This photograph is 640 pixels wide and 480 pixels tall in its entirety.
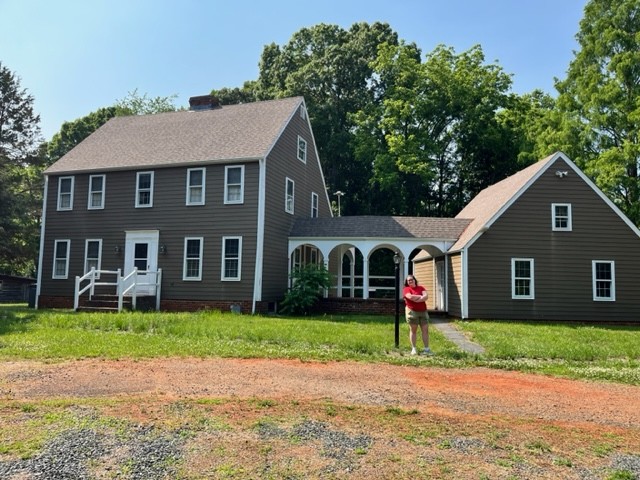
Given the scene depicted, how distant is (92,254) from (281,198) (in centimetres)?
824

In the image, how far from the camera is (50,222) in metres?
22.6

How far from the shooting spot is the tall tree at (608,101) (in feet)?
76.6

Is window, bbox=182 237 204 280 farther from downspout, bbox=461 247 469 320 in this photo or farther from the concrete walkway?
downspout, bbox=461 247 469 320

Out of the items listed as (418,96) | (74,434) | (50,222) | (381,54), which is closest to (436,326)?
(74,434)

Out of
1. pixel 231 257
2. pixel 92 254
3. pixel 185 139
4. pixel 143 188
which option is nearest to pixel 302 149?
pixel 185 139

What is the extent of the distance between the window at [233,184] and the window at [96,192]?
19.0 feet

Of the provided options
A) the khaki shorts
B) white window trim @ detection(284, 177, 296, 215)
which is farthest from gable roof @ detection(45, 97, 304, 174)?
the khaki shorts

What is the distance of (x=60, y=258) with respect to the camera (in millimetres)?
22250

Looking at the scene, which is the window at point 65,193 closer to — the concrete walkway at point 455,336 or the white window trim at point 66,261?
the white window trim at point 66,261

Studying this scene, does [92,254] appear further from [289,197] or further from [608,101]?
[608,101]


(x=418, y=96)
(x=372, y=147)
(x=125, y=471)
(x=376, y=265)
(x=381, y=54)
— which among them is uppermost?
(x=381, y=54)

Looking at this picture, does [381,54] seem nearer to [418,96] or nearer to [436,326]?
[418,96]

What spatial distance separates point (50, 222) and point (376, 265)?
19.0 meters

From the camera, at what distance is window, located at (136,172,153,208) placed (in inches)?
836
